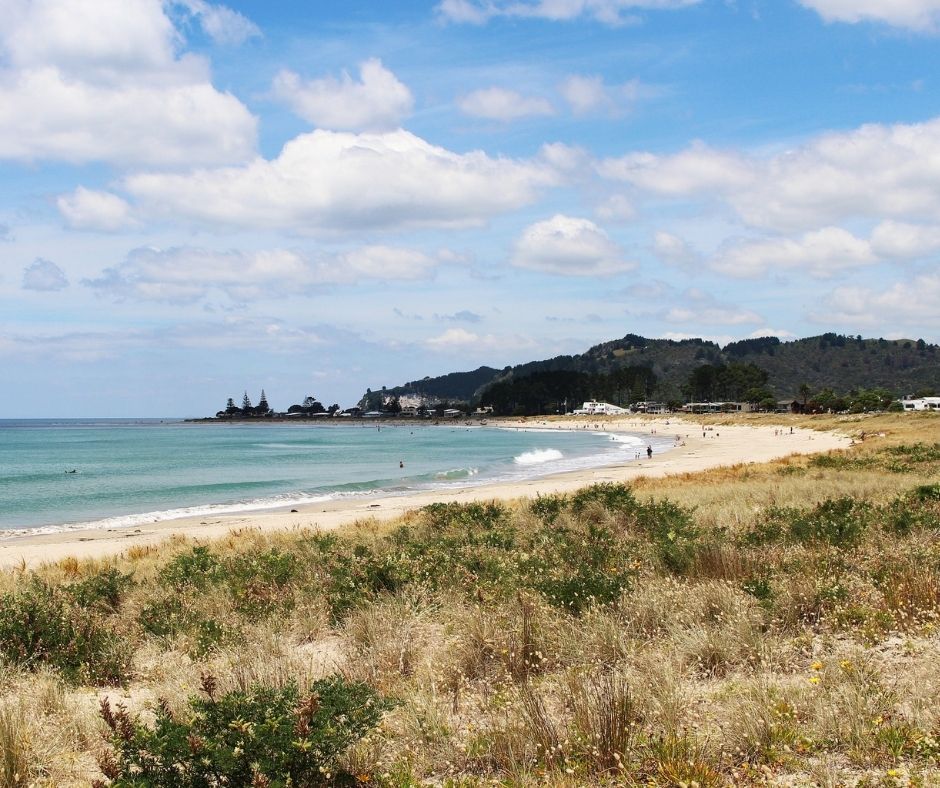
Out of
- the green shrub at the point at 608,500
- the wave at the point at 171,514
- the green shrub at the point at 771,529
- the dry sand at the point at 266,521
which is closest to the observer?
the green shrub at the point at 771,529

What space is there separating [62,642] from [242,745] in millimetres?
4460

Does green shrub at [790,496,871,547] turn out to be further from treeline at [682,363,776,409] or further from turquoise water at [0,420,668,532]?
treeline at [682,363,776,409]

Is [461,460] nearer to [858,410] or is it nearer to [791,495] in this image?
[791,495]

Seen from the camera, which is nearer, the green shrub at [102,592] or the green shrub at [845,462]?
the green shrub at [102,592]

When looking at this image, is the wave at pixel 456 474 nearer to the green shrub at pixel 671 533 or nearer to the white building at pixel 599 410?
the green shrub at pixel 671 533

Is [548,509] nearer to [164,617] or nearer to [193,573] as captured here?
[193,573]

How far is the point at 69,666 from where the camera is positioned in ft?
22.4

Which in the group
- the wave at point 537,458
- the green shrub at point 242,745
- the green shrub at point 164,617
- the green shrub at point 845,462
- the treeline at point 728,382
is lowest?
the wave at point 537,458

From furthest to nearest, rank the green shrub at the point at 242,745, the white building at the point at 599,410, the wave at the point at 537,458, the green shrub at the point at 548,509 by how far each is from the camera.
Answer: the white building at the point at 599,410, the wave at the point at 537,458, the green shrub at the point at 548,509, the green shrub at the point at 242,745

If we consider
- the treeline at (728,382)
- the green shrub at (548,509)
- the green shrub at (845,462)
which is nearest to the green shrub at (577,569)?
the green shrub at (548,509)

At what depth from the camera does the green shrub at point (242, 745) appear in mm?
3916

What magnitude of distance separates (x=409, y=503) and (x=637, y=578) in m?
24.4

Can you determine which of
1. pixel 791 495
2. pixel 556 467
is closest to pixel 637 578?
pixel 791 495

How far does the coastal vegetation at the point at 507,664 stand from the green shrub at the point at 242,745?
16 millimetres
